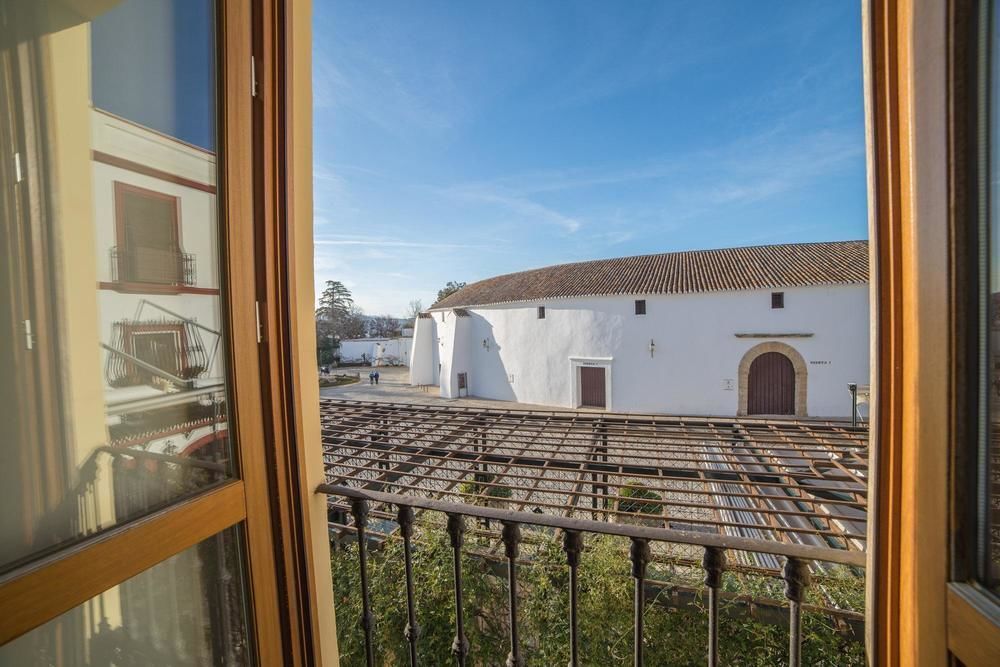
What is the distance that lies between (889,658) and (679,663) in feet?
5.47

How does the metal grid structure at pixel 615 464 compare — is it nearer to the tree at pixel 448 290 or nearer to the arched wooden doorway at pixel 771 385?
the arched wooden doorway at pixel 771 385

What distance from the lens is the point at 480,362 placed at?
15492 millimetres

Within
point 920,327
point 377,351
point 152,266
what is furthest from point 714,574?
point 377,351

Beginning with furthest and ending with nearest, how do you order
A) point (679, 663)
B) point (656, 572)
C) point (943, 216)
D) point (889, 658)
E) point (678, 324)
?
point (678, 324)
point (656, 572)
point (679, 663)
point (889, 658)
point (943, 216)

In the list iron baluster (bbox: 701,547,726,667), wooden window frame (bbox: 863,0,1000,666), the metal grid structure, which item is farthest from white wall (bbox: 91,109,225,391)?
the metal grid structure

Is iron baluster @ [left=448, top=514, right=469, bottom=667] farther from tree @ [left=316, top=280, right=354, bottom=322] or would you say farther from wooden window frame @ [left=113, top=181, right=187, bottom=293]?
tree @ [left=316, top=280, right=354, bottom=322]

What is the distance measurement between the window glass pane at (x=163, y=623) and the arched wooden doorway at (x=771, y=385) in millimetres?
12482

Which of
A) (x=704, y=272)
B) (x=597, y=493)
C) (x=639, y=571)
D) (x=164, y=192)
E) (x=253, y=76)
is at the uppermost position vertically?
(x=704, y=272)

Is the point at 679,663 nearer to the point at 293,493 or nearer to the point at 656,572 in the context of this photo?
the point at 656,572

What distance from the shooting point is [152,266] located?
806 mm

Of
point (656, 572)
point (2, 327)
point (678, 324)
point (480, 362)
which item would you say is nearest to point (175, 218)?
point (2, 327)

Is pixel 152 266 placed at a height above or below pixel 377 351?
above

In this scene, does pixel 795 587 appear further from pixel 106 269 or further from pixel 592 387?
pixel 592 387

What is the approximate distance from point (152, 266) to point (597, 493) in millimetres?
3727
